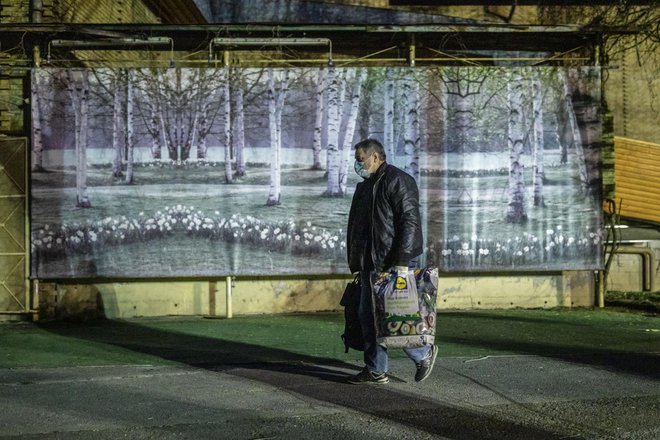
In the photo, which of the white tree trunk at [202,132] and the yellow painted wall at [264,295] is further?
the yellow painted wall at [264,295]

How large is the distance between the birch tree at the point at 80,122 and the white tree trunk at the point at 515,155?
5.84 metres

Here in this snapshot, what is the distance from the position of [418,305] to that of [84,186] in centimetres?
661

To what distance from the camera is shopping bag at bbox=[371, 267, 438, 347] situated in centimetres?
714

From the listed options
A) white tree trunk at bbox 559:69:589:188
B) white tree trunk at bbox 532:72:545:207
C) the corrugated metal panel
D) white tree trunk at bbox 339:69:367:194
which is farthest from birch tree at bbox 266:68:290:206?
the corrugated metal panel

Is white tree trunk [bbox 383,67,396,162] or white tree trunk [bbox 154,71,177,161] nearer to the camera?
white tree trunk [bbox 154,71,177,161]

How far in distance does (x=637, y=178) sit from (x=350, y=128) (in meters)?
6.50

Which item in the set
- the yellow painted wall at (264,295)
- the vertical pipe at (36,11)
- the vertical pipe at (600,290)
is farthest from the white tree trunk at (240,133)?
the vertical pipe at (600,290)

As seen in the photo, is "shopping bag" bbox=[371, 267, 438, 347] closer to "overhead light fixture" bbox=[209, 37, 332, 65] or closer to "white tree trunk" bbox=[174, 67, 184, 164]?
"white tree trunk" bbox=[174, 67, 184, 164]

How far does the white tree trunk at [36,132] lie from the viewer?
12242mm

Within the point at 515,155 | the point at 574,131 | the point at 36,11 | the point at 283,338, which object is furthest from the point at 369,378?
the point at 36,11

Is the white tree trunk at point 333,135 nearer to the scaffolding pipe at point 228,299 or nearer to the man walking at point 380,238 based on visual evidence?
the scaffolding pipe at point 228,299

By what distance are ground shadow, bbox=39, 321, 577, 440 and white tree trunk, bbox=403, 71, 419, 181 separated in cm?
389

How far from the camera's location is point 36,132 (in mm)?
12242

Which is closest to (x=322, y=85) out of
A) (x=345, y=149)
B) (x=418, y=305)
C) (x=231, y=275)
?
(x=345, y=149)
